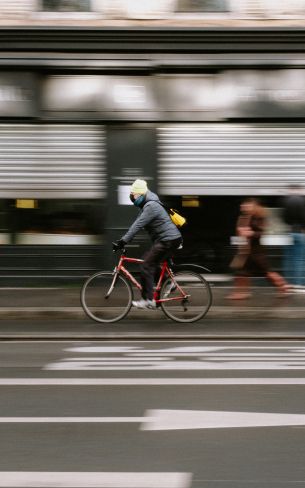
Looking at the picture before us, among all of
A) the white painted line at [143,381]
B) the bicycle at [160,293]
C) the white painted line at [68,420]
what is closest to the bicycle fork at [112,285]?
the bicycle at [160,293]

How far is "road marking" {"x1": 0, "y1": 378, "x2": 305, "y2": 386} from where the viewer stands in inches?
258

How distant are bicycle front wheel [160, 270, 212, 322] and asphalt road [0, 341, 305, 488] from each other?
1948 mm

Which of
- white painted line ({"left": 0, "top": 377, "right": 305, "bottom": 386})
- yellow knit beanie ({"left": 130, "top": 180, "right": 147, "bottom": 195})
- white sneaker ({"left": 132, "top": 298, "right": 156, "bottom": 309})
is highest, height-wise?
yellow knit beanie ({"left": 130, "top": 180, "right": 147, "bottom": 195})

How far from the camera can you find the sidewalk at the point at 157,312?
428 inches

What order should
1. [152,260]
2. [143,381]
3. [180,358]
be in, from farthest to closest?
1. [152,260]
2. [180,358]
3. [143,381]

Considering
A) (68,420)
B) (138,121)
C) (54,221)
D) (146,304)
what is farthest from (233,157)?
(68,420)

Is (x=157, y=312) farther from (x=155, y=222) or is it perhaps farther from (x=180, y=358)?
(x=180, y=358)

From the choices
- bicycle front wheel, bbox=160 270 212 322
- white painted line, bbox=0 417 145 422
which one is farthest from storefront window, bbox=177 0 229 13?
white painted line, bbox=0 417 145 422

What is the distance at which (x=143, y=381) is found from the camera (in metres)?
6.66

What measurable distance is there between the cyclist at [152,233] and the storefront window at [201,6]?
494 centimetres

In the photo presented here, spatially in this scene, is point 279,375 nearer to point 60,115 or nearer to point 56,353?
point 56,353

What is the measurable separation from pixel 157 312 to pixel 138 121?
3.97 metres

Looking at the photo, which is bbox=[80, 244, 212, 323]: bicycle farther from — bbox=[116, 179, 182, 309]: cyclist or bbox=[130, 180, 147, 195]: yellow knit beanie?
bbox=[130, 180, 147, 195]: yellow knit beanie

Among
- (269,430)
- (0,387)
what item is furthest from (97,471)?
(0,387)
